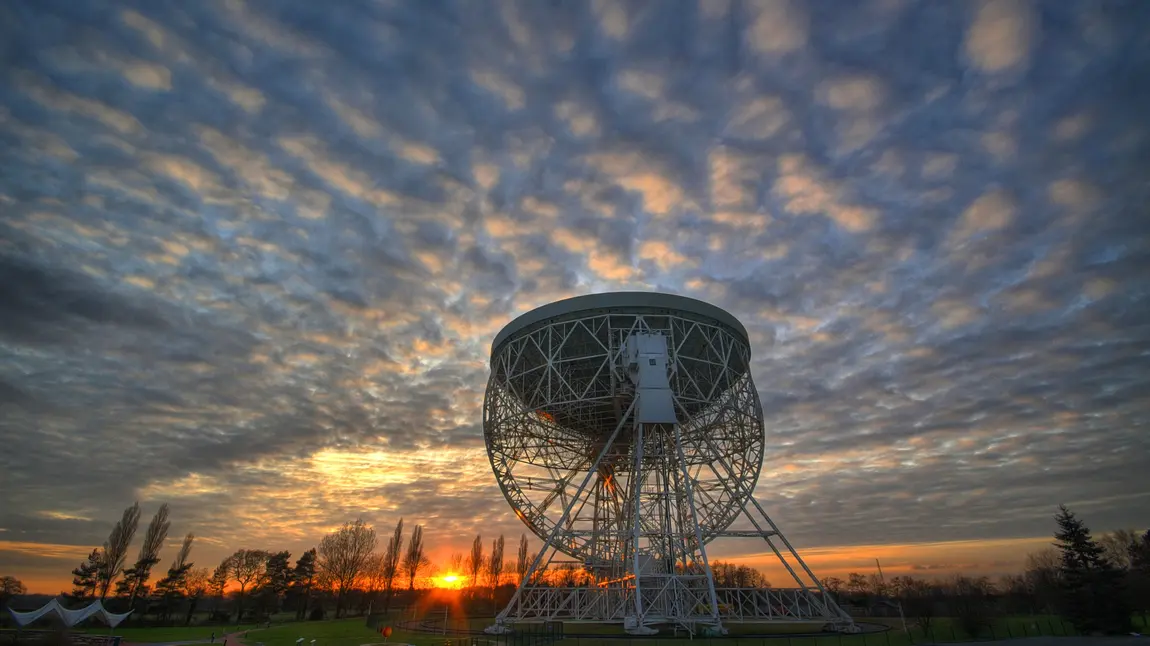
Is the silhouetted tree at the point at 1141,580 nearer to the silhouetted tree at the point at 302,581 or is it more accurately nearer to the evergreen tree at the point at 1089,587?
the evergreen tree at the point at 1089,587

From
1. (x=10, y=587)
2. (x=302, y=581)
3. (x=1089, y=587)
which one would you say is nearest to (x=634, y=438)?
(x=1089, y=587)

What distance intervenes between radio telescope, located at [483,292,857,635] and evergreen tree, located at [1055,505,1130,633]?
11.4 m

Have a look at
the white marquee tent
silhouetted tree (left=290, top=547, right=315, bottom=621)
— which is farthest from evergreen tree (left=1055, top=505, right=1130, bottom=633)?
silhouetted tree (left=290, top=547, right=315, bottom=621)

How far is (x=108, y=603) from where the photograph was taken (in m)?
46.0

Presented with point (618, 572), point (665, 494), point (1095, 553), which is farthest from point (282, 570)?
point (1095, 553)

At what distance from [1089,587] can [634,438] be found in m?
22.4

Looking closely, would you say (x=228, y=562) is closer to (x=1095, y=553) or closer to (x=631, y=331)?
(x=631, y=331)

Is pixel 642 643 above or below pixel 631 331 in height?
below

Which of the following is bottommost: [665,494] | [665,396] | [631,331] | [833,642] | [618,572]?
[833,642]

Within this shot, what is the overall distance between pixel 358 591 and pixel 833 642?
59591 millimetres

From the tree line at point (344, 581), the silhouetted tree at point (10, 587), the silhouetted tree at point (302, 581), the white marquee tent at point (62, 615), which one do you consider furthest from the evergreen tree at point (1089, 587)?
the silhouetted tree at point (10, 587)

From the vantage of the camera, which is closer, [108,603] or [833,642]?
[833,642]

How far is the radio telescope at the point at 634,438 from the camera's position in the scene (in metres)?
22.7

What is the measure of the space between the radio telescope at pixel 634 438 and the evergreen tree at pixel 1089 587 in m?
11.4
